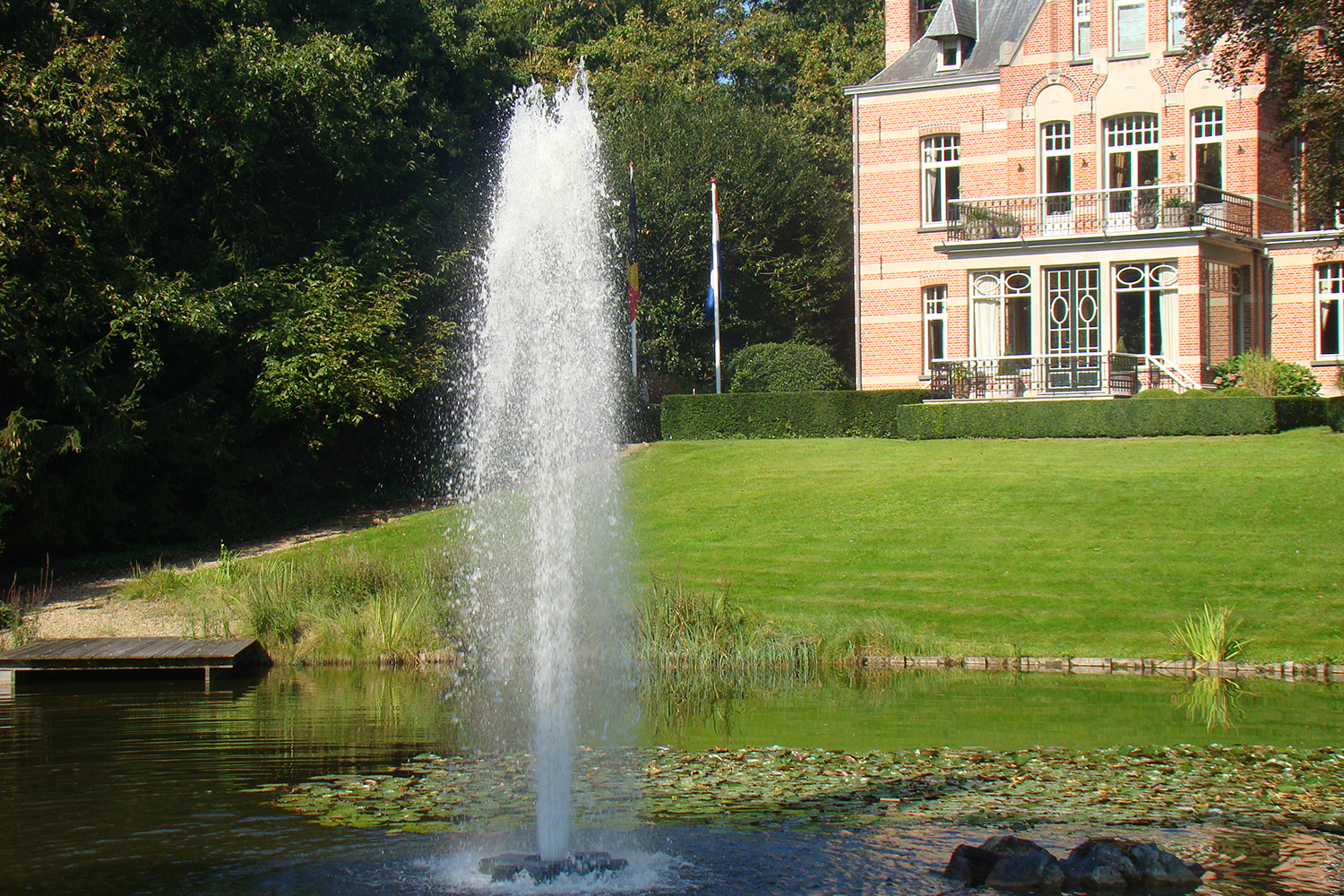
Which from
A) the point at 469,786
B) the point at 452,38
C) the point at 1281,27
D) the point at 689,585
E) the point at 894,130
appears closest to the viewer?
the point at 469,786

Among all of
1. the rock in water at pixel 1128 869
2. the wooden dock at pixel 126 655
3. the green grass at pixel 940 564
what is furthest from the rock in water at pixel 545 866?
the wooden dock at pixel 126 655

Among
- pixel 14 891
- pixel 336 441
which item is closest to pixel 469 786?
pixel 14 891

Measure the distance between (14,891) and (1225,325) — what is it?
30751 mm

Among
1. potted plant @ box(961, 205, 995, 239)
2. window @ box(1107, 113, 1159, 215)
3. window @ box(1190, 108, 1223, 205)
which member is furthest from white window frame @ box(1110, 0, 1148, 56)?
potted plant @ box(961, 205, 995, 239)

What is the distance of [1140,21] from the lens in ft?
108

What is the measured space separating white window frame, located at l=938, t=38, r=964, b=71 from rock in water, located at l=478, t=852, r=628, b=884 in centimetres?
3276

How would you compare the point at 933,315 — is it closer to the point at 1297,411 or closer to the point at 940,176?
the point at 940,176

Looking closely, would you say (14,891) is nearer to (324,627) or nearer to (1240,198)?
(324,627)

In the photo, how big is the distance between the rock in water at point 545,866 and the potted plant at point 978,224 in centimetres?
2793

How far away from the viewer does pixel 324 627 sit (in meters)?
16.7

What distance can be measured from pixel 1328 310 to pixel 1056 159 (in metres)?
7.80

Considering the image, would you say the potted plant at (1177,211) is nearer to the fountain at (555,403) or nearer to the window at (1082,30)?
the window at (1082,30)

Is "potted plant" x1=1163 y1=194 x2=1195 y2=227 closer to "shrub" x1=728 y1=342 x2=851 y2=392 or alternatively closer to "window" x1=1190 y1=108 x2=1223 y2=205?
"window" x1=1190 y1=108 x2=1223 y2=205

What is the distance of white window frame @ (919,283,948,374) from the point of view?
1410 inches
